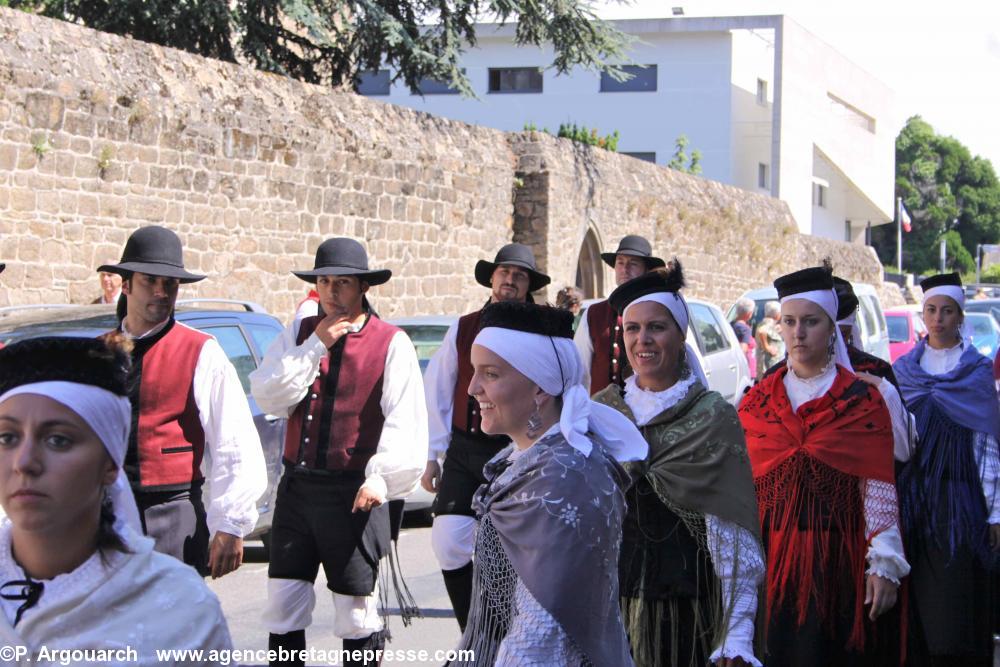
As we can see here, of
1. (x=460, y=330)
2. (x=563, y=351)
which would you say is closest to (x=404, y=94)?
(x=460, y=330)

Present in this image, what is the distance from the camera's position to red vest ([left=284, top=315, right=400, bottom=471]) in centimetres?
554

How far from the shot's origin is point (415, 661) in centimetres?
644

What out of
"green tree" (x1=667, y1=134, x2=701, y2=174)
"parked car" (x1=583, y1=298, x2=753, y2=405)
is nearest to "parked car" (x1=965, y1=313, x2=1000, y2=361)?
"parked car" (x1=583, y1=298, x2=753, y2=405)

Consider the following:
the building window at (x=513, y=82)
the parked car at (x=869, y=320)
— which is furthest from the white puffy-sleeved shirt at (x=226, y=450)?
the building window at (x=513, y=82)

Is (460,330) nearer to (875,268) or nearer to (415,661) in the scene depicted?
(415,661)

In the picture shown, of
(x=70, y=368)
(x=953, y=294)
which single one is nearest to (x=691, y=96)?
(x=953, y=294)

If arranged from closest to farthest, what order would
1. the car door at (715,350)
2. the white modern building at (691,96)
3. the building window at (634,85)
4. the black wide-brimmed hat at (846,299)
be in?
the black wide-brimmed hat at (846,299)
the car door at (715,350)
the white modern building at (691,96)
the building window at (634,85)

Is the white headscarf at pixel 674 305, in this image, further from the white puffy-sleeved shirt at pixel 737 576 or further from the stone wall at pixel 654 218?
the stone wall at pixel 654 218

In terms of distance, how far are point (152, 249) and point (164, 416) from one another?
739mm

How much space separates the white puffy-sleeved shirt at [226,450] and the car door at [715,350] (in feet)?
26.4

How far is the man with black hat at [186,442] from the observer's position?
4.81m

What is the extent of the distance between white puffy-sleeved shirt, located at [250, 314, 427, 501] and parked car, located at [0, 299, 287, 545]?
190 cm

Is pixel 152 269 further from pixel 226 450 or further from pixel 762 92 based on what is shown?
pixel 762 92

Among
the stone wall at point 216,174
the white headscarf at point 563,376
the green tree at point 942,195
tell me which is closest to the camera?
the white headscarf at point 563,376
